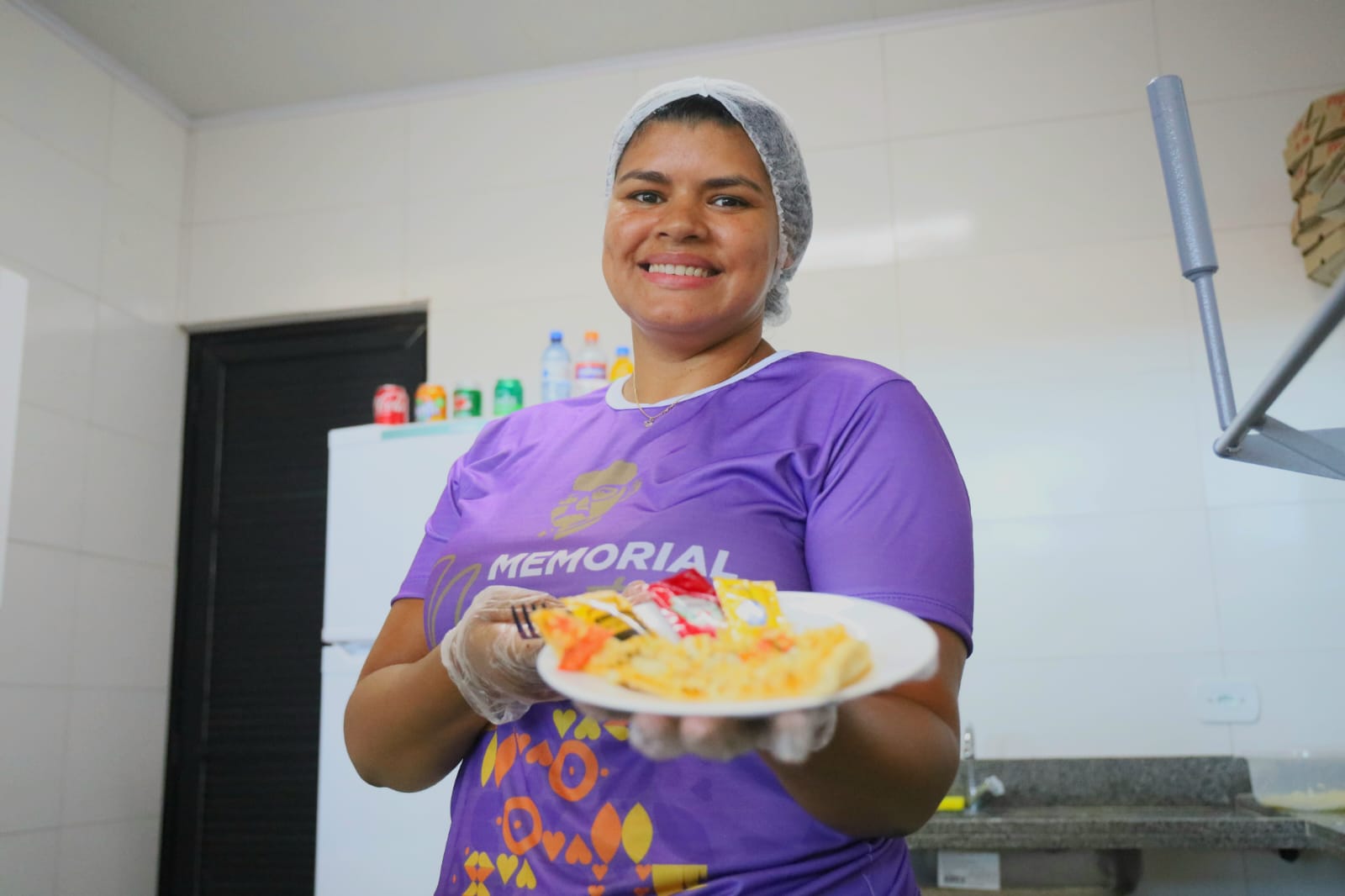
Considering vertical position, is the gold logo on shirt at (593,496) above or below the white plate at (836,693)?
above

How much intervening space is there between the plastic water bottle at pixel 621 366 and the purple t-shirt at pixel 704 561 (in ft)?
5.87

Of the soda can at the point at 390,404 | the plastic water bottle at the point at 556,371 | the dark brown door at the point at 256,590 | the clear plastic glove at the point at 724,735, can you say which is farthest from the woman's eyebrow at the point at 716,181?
the dark brown door at the point at 256,590

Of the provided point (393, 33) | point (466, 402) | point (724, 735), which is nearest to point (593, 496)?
point (724, 735)

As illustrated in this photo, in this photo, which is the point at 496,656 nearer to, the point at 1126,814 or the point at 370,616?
the point at 370,616

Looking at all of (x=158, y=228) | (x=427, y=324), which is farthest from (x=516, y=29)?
(x=158, y=228)

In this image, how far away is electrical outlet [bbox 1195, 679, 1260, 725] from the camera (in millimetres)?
2650

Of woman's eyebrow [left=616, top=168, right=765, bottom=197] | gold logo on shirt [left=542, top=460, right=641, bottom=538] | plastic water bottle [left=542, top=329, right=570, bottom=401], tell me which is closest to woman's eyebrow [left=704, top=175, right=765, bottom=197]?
woman's eyebrow [left=616, top=168, right=765, bottom=197]

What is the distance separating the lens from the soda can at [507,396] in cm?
303

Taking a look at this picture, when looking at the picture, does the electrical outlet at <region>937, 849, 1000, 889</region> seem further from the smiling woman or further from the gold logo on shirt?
the gold logo on shirt

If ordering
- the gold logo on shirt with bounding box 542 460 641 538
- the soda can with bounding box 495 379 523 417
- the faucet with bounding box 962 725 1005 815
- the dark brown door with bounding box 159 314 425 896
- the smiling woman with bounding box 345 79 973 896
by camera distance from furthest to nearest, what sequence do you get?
the dark brown door with bounding box 159 314 425 896
the soda can with bounding box 495 379 523 417
the faucet with bounding box 962 725 1005 815
the gold logo on shirt with bounding box 542 460 641 538
the smiling woman with bounding box 345 79 973 896

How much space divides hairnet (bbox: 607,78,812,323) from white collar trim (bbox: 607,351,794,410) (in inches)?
6.7

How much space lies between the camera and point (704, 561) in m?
0.91

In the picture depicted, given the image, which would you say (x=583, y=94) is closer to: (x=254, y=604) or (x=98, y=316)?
(x=98, y=316)

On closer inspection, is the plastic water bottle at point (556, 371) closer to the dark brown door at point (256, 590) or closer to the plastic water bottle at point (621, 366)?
the plastic water bottle at point (621, 366)
